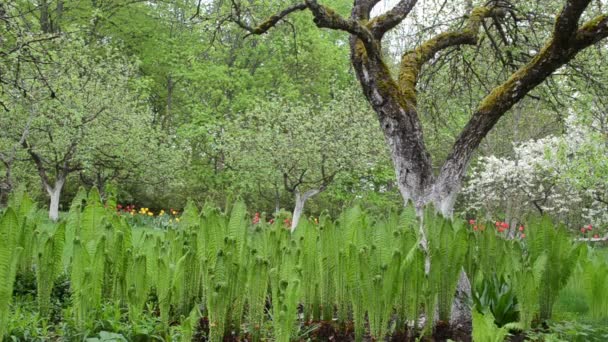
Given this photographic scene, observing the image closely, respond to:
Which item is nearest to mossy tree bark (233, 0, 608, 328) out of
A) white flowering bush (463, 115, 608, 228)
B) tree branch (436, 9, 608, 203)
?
tree branch (436, 9, 608, 203)

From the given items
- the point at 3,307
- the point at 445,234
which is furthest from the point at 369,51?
the point at 3,307

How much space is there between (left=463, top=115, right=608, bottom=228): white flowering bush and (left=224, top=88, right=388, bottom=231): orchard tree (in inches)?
147

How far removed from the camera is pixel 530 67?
14.0 ft

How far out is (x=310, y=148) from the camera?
14.3 meters

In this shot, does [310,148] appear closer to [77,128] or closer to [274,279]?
[77,128]

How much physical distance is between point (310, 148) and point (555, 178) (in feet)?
21.3

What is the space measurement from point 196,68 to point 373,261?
20323mm

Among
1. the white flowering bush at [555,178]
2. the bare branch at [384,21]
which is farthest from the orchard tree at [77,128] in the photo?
the white flowering bush at [555,178]

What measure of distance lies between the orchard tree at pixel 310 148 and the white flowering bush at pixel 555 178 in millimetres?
3743

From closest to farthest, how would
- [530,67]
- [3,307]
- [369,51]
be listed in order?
1. [3,307]
2. [530,67]
3. [369,51]

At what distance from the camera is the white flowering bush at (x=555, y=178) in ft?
28.5

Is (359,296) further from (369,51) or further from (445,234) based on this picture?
(369,51)

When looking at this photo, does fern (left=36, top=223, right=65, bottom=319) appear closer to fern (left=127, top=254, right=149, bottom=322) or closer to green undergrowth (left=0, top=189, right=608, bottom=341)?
green undergrowth (left=0, top=189, right=608, bottom=341)

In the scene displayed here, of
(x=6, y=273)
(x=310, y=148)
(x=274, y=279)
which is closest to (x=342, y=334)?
(x=274, y=279)
